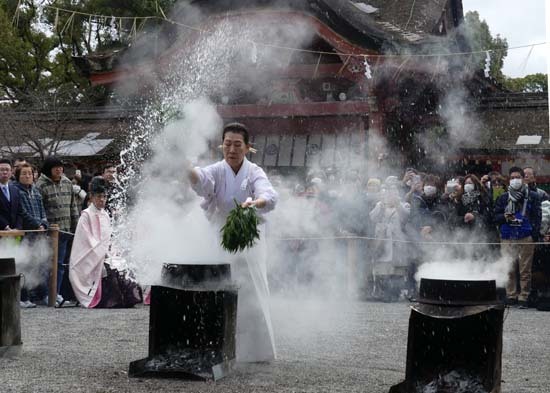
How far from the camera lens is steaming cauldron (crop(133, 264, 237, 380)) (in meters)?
5.32

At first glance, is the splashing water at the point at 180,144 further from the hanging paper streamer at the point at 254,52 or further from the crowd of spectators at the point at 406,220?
→ the crowd of spectators at the point at 406,220

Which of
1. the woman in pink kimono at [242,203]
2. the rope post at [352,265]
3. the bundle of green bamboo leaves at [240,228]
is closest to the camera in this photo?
the bundle of green bamboo leaves at [240,228]

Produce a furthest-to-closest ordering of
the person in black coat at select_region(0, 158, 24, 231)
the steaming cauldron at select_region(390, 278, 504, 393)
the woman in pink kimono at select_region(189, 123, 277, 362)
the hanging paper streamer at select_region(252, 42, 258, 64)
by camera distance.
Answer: the hanging paper streamer at select_region(252, 42, 258, 64), the person in black coat at select_region(0, 158, 24, 231), the woman in pink kimono at select_region(189, 123, 277, 362), the steaming cauldron at select_region(390, 278, 504, 393)

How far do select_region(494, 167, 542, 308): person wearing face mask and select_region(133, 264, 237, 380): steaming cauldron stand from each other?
553 centimetres

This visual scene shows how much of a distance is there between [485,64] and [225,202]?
13.9 metres

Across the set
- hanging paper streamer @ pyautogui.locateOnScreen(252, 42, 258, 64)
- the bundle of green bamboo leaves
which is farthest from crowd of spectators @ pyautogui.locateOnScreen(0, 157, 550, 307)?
hanging paper streamer @ pyautogui.locateOnScreen(252, 42, 258, 64)

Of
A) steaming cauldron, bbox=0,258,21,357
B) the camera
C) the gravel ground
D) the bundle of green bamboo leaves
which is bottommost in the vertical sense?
the gravel ground

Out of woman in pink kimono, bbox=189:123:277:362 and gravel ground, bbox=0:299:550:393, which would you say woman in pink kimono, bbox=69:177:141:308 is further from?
woman in pink kimono, bbox=189:123:277:362

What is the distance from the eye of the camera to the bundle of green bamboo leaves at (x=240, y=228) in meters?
5.52

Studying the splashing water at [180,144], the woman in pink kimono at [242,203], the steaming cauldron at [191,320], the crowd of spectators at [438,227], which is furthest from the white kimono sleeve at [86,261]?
the steaming cauldron at [191,320]

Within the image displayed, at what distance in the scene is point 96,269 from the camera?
10.0 metres

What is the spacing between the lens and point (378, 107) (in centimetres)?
1591

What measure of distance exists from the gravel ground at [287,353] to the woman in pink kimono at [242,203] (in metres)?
0.20

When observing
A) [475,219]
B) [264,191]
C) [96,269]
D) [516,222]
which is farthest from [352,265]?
[264,191]
